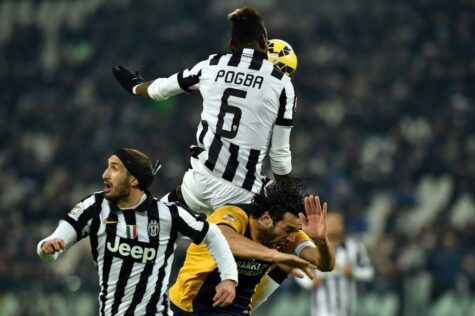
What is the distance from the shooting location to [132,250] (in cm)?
757

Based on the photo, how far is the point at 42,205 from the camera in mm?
19984

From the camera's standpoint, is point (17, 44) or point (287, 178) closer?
point (287, 178)

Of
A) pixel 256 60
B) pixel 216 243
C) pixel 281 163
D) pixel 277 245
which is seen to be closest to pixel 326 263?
pixel 277 245

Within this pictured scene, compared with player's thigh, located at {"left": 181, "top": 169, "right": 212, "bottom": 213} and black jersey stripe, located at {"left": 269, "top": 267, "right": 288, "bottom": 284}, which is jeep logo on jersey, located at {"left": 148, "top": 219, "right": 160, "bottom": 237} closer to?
player's thigh, located at {"left": 181, "top": 169, "right": 212, "bottom": 213}

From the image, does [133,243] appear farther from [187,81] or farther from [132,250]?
[187,81]

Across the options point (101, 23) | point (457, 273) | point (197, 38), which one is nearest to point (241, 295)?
point (457, 273)

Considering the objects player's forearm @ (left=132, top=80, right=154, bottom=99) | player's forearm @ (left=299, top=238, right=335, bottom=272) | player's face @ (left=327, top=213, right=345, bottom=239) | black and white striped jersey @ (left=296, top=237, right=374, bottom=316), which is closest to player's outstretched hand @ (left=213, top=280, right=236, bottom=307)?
player's forearm @ (left=299, top=238, right=335, bottom=272)

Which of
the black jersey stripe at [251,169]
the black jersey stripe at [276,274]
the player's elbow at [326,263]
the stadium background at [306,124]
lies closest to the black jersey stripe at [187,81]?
the black jersey stripe at [251,169]

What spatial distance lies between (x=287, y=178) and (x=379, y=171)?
10.8m

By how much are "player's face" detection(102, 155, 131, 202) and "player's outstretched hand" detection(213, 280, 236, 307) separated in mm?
807

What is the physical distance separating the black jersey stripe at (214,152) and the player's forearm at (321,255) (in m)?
0.84

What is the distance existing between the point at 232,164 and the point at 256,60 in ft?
2.22

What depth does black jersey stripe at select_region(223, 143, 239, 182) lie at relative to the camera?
782 cm

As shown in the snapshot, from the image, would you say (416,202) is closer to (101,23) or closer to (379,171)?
(379,171)
